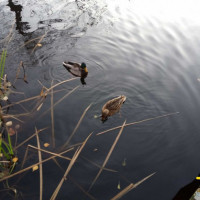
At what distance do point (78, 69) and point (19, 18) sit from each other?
13.7ft

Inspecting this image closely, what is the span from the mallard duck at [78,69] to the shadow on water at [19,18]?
9.00 ft

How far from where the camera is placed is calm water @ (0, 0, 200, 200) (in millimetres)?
4645

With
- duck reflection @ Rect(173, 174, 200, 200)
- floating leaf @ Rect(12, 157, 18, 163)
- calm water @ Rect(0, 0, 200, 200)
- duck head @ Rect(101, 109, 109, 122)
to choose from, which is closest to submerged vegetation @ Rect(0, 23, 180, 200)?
floating leaf @ Rect(12, 157, 18, 163)

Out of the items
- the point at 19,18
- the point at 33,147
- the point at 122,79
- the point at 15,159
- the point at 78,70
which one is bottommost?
the point at 15,159

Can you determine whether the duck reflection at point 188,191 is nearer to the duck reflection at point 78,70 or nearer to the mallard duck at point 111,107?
the mallard duck at point 111,107

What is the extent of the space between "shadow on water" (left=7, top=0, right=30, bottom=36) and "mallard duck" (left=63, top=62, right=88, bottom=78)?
9.00ft

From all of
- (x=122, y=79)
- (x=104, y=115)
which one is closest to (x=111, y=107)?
(x=104, y=115)

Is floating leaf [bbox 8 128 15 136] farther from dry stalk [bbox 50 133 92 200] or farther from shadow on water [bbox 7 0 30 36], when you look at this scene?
shadow on water [bbox 7 0 30 36]

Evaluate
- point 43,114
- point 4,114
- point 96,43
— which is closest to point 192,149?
point 43,114

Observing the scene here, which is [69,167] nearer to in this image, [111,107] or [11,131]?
[11,131]

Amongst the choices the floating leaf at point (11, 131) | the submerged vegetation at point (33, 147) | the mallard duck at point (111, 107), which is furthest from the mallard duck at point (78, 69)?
the floating leaf at point (11, 131)

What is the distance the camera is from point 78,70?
682 cm

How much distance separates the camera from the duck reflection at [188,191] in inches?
172

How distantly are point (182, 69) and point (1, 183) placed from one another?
234 inches
